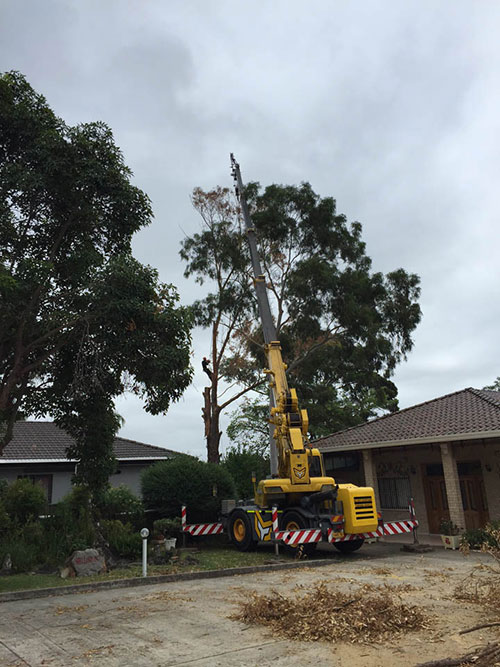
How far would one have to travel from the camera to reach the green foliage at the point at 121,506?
1554cm

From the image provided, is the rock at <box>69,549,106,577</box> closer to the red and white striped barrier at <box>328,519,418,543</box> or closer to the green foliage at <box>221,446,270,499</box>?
the red and white striped barrier at <box>328,519,418,543</box>

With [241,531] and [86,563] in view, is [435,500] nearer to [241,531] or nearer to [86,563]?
[241,531]

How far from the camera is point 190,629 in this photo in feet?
21.9

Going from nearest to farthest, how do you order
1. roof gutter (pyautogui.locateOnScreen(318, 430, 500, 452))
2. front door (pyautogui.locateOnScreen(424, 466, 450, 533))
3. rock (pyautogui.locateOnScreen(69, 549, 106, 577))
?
1. rock (pyautogui.locateOnScreen(69, 549, 106, 577))
2. roof gutter (pyautogui.locateOnScreen(318, 430, 500, 452))
3. front door (pyautogui.locateOnScreen(424, 466, 450, 533))

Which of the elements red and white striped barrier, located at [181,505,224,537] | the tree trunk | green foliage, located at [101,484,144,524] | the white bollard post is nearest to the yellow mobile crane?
red and white striped barrier, located at [181,505,224,537]

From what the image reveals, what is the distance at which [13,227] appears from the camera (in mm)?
12500

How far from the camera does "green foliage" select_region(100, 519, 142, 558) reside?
13703 millimetres

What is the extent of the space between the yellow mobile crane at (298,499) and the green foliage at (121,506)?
9.68ft

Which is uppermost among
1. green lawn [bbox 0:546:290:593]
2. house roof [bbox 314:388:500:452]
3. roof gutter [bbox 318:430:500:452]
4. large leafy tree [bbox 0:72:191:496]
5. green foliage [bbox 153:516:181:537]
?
large leafy tree [bbox 0:72:191:496]

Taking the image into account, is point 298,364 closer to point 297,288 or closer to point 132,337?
point 297,288

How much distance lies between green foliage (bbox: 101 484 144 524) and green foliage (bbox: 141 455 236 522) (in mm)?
1029

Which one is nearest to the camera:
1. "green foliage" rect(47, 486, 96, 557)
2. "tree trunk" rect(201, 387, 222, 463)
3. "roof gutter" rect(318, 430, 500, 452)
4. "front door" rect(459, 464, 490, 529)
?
"green foliage" rect(47, 486, 96, 557)

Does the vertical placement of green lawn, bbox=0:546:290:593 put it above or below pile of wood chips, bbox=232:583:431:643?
below

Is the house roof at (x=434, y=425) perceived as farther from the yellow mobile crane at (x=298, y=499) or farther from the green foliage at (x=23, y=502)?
the green foliage at (x=23, y=502)
